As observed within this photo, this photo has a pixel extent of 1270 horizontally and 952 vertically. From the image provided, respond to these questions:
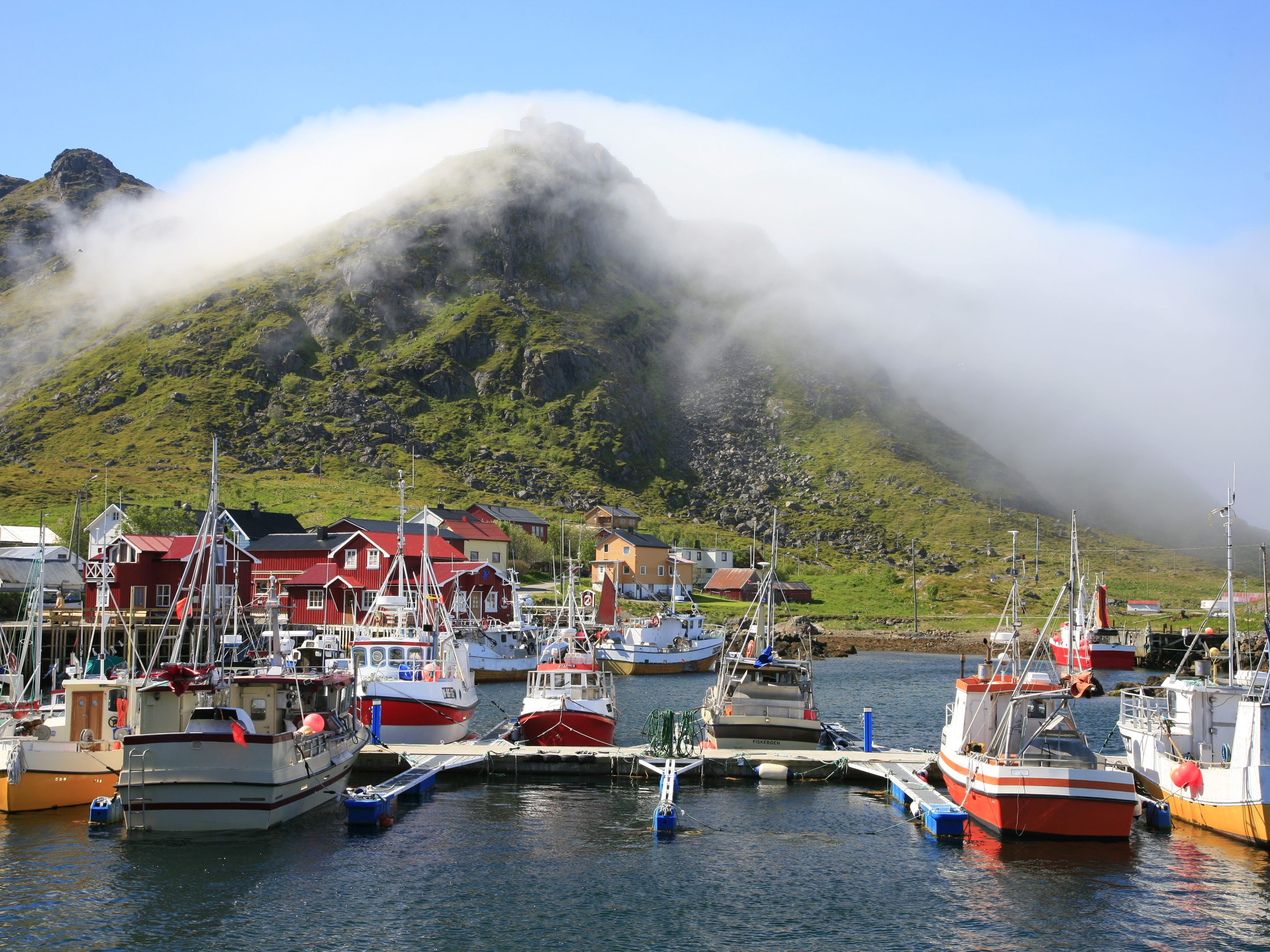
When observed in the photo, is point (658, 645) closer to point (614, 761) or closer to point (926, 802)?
point (614, 761)

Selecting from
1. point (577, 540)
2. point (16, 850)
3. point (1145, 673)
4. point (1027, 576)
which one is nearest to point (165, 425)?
point (577, 540)

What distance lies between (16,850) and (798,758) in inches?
1058

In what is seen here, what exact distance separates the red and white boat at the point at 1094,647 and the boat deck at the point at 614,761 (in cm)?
5859

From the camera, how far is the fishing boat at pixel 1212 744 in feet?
105

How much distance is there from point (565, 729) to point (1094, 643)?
75181mm

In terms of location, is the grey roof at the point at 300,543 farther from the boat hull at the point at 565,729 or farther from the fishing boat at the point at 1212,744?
the fishing boat at the point at 1212,744

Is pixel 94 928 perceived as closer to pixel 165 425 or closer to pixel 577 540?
pixel 577 540

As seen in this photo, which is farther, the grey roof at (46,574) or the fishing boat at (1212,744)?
the grey roof at (46,574)

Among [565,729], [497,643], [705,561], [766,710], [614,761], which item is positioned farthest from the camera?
[705,561]

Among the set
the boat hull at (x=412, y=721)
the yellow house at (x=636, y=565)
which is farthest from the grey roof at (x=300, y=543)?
the yellow house at (x=636, y=565)

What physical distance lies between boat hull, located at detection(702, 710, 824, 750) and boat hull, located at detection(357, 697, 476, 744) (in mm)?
13217

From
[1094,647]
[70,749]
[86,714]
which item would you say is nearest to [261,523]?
[86,714]

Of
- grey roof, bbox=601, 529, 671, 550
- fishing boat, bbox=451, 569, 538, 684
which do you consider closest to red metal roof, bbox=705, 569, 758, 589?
grey roof, bbox=601, 529, 671, 550

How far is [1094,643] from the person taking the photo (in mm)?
106000
